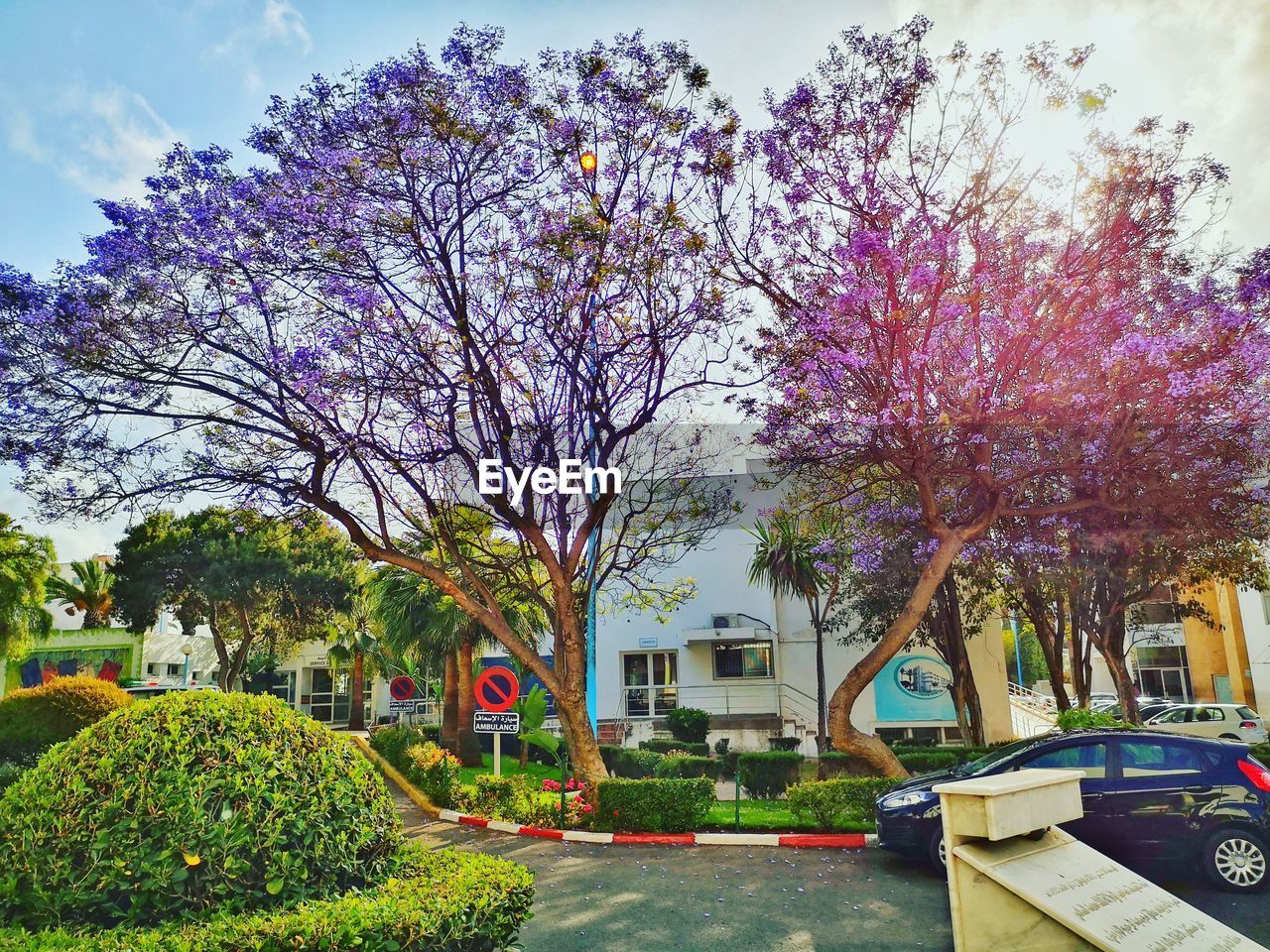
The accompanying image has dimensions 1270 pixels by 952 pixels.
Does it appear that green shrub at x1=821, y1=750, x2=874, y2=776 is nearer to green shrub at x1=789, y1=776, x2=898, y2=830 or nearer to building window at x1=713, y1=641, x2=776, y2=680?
green shrub at x1=789, y1=776, x2=898, y2=830

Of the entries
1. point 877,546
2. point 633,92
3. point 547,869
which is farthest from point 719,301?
point 547,869

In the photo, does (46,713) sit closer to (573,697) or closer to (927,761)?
(573,697)

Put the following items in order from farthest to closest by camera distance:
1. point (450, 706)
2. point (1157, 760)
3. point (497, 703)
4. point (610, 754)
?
point (450, 706)
point (610, 754)
point (497, 703)
point (1157, 760)

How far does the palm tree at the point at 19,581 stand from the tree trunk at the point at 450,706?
11913 mm

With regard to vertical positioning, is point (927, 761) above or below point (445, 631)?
below

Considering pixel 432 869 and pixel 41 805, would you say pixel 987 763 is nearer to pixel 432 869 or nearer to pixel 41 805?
pixel 432 869

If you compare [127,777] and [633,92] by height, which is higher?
[633,92]

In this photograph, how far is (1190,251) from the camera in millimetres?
12734

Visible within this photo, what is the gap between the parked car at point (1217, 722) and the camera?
934 inches

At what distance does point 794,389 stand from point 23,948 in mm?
11086

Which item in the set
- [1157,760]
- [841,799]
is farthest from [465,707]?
[1157,760]

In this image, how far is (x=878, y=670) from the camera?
39.1ft

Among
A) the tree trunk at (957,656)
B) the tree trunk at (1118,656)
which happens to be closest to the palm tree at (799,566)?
the tree trunk at (957,656)

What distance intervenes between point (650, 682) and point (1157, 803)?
811 inches
